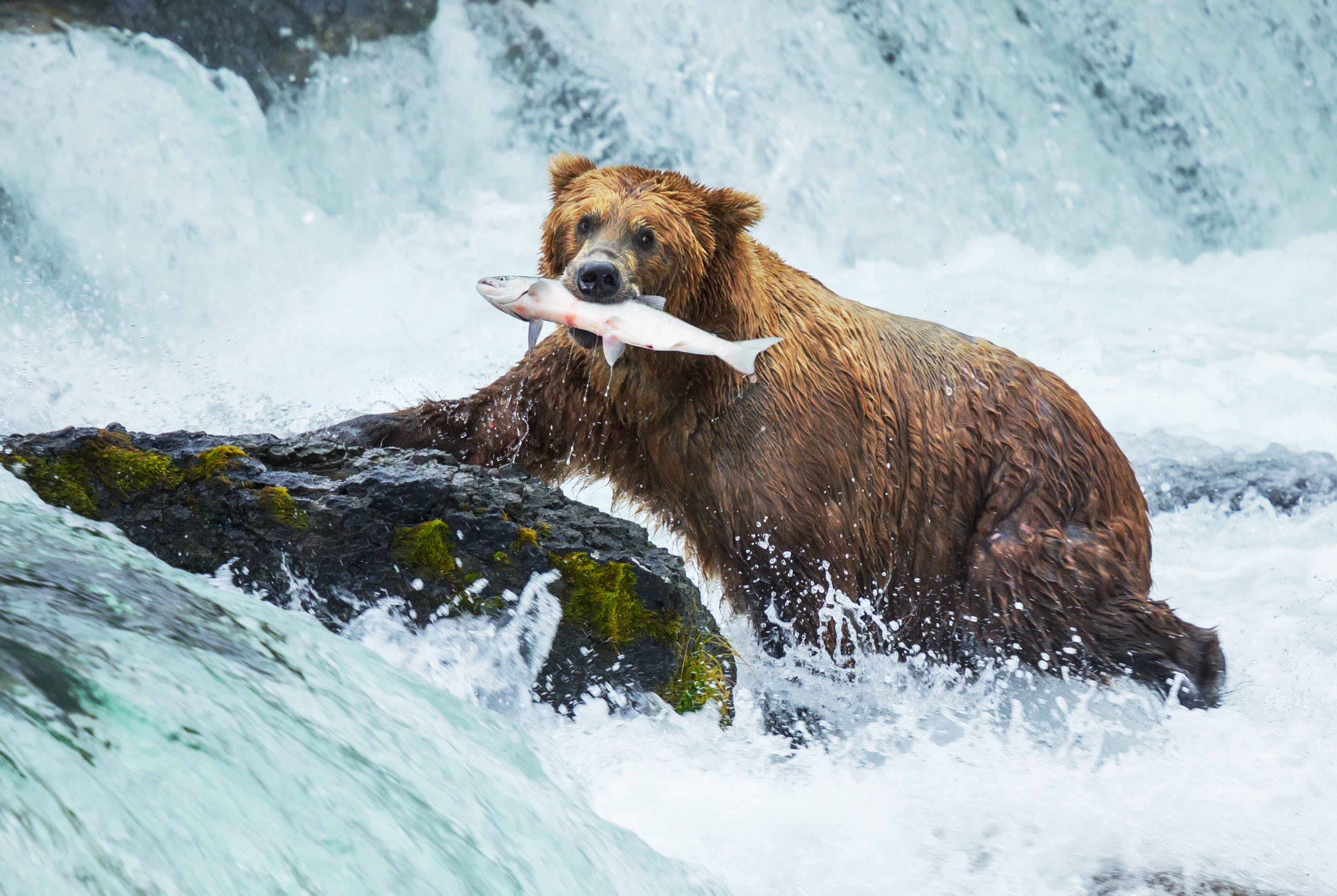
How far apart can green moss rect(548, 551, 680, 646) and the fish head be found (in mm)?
737

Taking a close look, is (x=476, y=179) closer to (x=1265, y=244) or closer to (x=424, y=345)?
(x=424, y=345)

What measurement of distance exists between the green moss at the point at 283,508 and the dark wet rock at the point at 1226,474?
5.01m

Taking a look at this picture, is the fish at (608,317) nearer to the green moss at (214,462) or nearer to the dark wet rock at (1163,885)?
the green moss at (214,462)

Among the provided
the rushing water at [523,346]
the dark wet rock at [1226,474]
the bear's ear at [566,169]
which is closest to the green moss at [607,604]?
the rushing water at [523,346]

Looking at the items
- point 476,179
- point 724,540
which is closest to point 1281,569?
point 724,540

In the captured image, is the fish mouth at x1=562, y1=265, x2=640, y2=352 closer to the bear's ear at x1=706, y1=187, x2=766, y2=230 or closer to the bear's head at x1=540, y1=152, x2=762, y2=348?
the bear's head at x1=540, y1=152, x2=762, y2=348

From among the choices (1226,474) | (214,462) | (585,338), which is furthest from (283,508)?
(1226,474)

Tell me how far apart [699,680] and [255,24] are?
747 centimetres

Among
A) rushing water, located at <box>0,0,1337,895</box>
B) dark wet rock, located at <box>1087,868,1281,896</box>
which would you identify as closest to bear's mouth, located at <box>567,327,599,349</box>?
rushing water, located at <box>0,0,1337,895</box>

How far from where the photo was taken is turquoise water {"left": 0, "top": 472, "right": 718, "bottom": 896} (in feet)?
6.02

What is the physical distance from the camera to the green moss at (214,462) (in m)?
3.26

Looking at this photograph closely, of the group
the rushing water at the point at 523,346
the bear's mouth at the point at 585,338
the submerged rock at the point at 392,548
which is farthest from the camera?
the bear's mouth at the point at 585,338

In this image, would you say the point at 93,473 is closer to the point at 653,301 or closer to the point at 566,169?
the point at 653,301

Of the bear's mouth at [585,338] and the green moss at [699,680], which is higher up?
the bear's mouth at [585,338]
